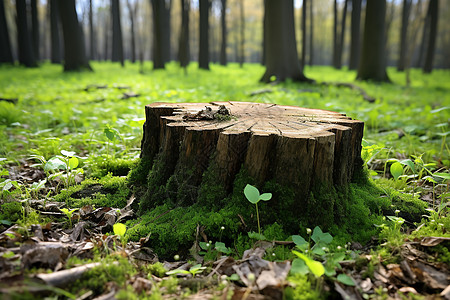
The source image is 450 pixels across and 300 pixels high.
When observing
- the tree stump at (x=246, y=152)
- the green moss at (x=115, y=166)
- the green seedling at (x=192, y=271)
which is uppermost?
the tree stump at (x=246, y=152)

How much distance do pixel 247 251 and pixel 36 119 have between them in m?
4.40

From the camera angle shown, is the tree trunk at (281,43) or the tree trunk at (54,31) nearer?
the tree trunk at (281,43)

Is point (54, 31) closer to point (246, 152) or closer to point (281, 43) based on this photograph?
point (281, 43)

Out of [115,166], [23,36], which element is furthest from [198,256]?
[23,36]

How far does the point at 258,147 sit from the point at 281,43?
29.6 ft

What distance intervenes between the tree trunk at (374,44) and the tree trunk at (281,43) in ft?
9.55

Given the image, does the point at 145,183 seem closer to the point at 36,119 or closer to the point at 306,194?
the point at 306,194

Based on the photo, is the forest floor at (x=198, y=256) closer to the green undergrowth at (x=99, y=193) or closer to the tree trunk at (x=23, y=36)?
the green undergrowth at (x=99, y=193)

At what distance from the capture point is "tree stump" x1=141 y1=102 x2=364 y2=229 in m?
2.04

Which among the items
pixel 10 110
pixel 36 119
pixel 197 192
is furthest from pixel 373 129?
pixel 10 110

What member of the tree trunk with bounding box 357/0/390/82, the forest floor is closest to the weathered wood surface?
the forest floor

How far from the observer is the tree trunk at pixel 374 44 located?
10.9 meters

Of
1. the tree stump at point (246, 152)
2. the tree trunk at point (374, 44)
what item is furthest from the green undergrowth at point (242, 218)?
the tree trunk at point (374, 44)

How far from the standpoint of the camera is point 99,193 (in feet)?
8.62
